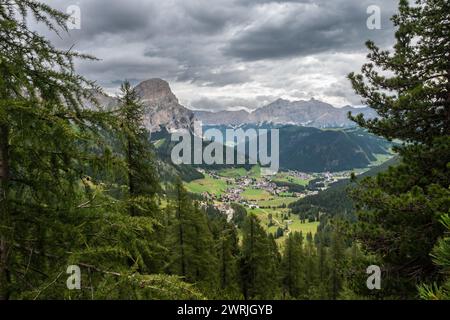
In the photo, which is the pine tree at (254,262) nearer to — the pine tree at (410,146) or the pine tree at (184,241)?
the pine tree at (184,241)

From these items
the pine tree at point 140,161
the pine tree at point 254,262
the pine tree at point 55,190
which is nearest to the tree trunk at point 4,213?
the pine tree at point 55,190

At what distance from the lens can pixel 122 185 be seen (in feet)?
31.9

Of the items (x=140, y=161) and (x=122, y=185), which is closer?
(x=122, y=185)

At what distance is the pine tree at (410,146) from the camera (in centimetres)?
1327

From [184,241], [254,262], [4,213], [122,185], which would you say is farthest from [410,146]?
[254,262]

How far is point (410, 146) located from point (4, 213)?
14789 mm

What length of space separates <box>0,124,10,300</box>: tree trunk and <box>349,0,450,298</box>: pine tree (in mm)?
11686

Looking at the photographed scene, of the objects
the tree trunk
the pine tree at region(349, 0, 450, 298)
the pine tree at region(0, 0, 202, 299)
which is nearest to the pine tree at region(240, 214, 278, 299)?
the pine tree at region(349, 0, 450, 298)

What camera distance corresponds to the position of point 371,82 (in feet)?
53.8

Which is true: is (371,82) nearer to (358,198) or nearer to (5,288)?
(358,198)

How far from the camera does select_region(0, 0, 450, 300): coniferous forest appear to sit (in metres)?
5.06

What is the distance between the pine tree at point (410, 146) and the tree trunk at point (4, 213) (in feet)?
38.3

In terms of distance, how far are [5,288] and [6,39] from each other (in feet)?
12.6

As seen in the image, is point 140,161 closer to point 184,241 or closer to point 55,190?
point 184,241
